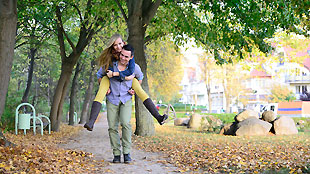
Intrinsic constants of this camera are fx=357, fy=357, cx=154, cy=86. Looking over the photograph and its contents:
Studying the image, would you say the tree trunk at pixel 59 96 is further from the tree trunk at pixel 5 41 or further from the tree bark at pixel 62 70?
the tree trunk at pixel 5 41

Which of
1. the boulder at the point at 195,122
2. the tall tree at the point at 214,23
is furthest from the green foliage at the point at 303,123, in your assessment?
the tall tree at the point at 214,23

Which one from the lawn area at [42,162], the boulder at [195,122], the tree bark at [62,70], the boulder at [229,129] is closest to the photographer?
the lawn area at [42,162]

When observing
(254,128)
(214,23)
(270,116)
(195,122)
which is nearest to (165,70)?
(195,122)

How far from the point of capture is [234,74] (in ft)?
125

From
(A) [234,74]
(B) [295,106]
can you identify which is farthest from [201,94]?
(B) [295,106]

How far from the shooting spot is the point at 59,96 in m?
15.6

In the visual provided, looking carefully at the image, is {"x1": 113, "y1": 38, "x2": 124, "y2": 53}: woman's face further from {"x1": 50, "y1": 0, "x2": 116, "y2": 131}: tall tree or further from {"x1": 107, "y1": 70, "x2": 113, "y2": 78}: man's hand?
{"x1": 50, "y1": 0, "x2": 116, "y2": 131}: tall tree

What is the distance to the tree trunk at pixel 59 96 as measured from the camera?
15378 millimetres

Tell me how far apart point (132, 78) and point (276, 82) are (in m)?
44.2

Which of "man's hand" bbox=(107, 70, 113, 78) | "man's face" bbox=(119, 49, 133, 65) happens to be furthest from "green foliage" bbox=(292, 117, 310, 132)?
"man's hand" bbox=(107, 70, 113, 78)

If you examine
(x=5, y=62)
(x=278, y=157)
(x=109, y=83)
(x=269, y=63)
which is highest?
(x=269, y=63)

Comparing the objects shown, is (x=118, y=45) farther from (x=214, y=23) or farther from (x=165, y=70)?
(x=165, y=70)

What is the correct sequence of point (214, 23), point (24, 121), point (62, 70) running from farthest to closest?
point (62, 70) < point (24, 121) < point (214, 23)

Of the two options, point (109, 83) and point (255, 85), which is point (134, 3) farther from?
point (255, 85)
